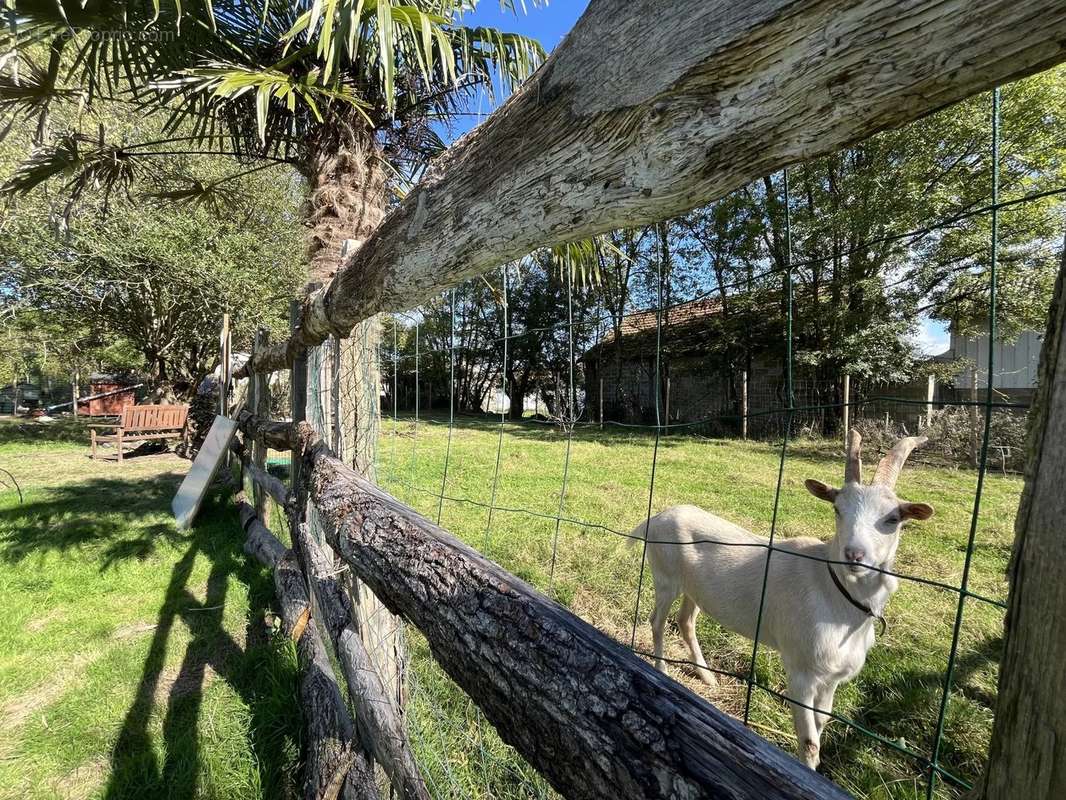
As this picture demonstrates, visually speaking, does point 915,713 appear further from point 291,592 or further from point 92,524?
point 92,524

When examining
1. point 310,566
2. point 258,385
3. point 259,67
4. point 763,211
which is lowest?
point 310,566

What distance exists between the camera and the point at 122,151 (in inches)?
157

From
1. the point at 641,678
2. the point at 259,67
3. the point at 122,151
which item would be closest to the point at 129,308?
the point at 122,151

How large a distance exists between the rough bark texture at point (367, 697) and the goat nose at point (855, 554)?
153 cm

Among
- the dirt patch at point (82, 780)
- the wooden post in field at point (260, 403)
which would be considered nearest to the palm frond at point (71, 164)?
the wooden post in field at point (260, 403)

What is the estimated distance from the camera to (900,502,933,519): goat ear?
5.25ft

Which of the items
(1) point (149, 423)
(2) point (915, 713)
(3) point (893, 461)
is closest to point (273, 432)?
(3) point (893, 461)

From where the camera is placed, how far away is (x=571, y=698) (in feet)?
2.04

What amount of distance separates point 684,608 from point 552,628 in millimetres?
2388

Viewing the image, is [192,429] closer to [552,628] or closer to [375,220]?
[375,220]

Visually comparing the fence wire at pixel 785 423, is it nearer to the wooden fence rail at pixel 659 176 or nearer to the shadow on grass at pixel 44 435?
the wooden fence rail at pixel 659 176

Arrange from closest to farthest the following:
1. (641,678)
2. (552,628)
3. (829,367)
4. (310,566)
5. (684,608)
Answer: (641,678), (552,628), (310,566), (684,608), (829,367)

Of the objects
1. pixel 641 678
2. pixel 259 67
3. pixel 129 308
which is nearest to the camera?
pixel 641 678

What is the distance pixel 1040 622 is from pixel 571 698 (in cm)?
49
